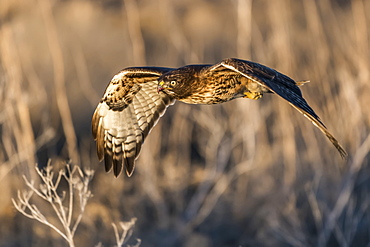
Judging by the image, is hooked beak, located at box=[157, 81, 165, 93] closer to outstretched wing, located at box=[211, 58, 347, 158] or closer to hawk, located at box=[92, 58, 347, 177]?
hawk, located at box=[92, 58, 347, 177]

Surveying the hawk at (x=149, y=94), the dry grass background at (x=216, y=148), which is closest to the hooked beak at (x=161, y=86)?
the hawk at (x=149, y=94)

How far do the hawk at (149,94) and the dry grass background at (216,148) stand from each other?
5.15m

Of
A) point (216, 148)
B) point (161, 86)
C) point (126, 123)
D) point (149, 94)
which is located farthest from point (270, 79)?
point (216, 148)

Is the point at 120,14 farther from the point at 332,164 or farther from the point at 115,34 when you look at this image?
the point at 332,164

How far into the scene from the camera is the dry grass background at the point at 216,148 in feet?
50.4

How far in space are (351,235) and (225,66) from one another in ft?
29.8

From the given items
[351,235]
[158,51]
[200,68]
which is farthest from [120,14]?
[200,68]

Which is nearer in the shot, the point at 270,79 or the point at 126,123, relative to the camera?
the point at 270,79

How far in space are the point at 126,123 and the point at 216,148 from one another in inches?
274

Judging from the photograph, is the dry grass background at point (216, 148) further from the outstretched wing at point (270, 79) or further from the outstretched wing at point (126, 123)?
the outstretched wing at point (270, 79)

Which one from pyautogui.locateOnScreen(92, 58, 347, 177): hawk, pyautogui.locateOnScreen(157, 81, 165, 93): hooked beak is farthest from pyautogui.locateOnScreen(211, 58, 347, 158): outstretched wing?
pyautogui.locateOnScreen(157, 81, 165, 93): hooked beak

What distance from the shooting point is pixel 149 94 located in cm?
945

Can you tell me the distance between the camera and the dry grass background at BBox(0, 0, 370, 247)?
50.4ft

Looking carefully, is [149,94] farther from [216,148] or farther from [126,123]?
[216,148]
